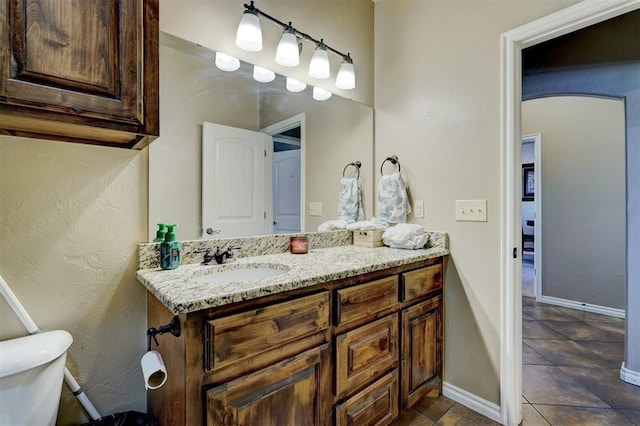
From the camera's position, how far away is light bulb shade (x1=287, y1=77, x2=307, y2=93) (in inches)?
70.5

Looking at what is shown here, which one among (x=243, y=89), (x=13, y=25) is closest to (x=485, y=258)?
(x=243, y=89)

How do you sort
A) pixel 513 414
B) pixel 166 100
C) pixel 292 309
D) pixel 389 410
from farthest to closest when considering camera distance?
pixel 513 414 → pixel 389 410 → pixel 166 100 → pixel 292 309

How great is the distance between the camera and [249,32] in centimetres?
146

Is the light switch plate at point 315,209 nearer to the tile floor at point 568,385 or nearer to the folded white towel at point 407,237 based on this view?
the folded white towel at point 407,237

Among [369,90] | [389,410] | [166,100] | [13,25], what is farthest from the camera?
[369,90]

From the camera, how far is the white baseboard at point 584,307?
3146 mm

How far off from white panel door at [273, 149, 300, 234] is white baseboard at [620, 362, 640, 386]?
2347mm

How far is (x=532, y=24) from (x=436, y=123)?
0.63 meters

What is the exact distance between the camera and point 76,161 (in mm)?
1133

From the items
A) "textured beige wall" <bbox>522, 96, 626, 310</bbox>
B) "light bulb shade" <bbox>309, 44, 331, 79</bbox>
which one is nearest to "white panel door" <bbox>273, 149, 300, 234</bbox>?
"light bulb shade" <bbox>309, 44, 331, 79</bbox>

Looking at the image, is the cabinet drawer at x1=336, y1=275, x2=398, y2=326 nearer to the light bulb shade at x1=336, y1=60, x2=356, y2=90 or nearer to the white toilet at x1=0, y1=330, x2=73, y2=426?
the white toilet at x1=0, y1=330, x2=73, y2=426

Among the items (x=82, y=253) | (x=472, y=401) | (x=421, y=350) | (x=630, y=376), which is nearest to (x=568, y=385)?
(x=630, y=376)

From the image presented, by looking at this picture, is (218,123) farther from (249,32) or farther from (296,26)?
(296,26)

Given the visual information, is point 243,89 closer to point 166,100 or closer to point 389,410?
point 166,100
